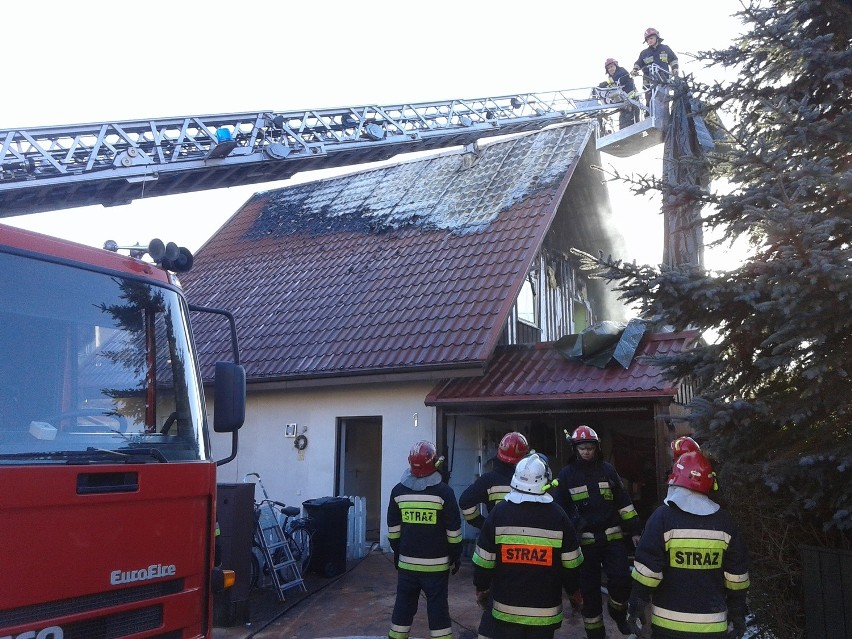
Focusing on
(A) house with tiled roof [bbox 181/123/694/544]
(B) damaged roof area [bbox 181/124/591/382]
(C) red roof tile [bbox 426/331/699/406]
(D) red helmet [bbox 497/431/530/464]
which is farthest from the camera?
(B) damaged roof area [bbox 181/124/591/382]

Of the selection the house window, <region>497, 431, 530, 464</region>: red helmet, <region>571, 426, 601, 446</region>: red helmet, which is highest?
the house window

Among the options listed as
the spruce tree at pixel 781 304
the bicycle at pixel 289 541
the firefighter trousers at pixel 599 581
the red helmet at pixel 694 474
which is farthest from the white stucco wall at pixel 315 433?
the red helmet at pixel 694 474

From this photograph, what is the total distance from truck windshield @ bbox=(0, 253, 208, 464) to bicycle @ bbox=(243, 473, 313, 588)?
16.3ft

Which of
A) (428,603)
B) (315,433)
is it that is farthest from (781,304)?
(315,433)

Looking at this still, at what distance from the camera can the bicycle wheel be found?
9678 mm

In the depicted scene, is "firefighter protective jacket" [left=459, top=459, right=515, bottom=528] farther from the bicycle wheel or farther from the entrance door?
the entrance door

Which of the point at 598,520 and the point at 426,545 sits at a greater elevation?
the point at 598,520

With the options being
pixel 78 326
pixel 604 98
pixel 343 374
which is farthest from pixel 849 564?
pixel 604 98

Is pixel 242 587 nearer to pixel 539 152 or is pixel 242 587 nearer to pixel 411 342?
pixel 411 342

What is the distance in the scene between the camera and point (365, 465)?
1412 cm

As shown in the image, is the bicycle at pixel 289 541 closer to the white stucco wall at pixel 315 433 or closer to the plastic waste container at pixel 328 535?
the plastic waste container at pixel 328 535

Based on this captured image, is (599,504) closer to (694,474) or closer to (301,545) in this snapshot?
(694,474)

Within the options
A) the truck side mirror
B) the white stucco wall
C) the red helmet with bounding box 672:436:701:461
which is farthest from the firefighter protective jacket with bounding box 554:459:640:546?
the white stucco wall

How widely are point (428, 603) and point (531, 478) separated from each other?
6.06 feet
